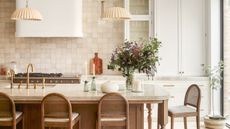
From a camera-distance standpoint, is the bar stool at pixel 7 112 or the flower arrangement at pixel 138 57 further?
the flower arrangement at pixel 138 57

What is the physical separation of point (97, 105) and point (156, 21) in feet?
10.6

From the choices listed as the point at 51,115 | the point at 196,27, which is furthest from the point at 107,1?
the point at 51,115

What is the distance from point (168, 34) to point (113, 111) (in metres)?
3.43

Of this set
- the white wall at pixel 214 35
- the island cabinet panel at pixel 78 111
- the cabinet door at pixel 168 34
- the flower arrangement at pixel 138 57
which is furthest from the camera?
the cabinet door at pixel 168 34

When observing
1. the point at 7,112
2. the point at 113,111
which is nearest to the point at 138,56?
the point at 113,111

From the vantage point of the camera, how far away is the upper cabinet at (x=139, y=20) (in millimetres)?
7539

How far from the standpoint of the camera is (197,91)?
205 inches

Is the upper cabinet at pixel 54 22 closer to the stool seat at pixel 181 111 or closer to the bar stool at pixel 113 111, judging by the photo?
the stool seat at pixel 181 111

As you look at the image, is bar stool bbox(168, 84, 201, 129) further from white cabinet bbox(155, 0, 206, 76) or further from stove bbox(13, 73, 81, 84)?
stove bbox(13, 73, 81, 84)

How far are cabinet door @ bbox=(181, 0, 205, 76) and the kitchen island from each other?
2.71m

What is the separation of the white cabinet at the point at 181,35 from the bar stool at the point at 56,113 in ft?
11.4

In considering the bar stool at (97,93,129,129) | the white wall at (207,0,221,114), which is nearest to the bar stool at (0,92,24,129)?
the bar stool at (97,93,129,129)

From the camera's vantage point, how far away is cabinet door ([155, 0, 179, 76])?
7.45 meters

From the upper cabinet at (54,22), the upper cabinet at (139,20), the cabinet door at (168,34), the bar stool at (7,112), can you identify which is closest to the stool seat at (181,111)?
the bar stool at (7,112)
